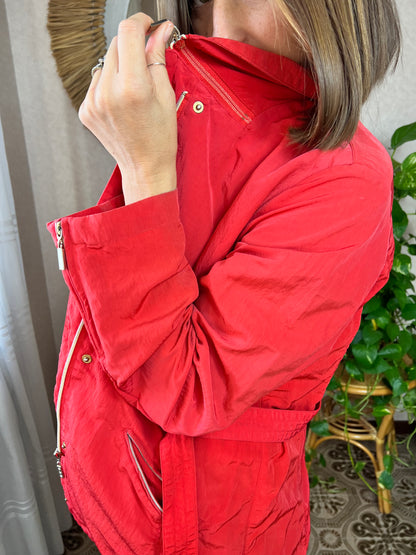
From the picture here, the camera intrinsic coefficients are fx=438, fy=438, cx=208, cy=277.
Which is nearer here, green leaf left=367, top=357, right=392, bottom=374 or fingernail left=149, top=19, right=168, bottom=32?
fingernail left=149, top=19, right=168, bottom=32

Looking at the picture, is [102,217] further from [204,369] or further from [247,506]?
[247,506]

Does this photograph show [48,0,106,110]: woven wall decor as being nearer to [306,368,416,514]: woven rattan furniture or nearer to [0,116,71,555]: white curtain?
[0,116,71,555]: white curtain

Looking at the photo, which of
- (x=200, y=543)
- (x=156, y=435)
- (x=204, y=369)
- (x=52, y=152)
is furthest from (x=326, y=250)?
(x=52, y=152)

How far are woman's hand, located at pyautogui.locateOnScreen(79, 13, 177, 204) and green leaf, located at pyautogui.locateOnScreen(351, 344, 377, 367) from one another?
123 cm

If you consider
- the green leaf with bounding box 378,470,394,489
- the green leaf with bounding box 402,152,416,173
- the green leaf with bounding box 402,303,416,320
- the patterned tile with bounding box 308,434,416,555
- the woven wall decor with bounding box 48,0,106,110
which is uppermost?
the woven wall decor with bounding box 48,0,106,110

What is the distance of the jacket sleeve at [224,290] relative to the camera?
0.52 meters

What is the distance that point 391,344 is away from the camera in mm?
1588

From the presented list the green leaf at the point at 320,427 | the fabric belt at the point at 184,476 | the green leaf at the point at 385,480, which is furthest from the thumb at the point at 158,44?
the green leaf at the point at 385,480

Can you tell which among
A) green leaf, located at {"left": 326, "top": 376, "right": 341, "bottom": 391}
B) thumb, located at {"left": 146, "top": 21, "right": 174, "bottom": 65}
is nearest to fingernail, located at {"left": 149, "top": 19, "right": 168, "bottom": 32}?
thumb, located at {"left": 146, "top": 21, "right": 174, "bottom": 65}

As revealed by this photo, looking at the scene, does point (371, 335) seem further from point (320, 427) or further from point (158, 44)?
point (158, 44)

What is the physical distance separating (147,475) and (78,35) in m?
1.21

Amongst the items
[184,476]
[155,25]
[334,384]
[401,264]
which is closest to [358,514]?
[334,384]

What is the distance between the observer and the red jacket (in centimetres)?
52

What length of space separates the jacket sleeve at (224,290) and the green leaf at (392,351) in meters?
1.15
